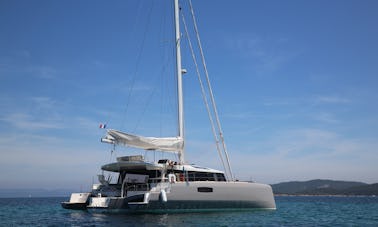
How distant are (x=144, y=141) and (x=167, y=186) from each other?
2.95 meters

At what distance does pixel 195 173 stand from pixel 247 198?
324 centimetres

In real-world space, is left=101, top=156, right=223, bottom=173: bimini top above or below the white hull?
above

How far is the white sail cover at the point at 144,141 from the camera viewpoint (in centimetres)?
2030

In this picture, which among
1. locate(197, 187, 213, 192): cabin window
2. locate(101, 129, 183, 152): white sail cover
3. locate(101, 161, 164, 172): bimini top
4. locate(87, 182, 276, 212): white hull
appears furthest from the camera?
locate(101, 129, 183, 152): white sail cover

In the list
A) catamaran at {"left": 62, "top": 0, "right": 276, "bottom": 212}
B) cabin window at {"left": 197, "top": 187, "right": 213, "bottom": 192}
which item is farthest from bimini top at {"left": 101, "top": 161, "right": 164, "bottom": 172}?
cabin window at {"left": 197, "top": 187, "right": 213, "bottom": 192}

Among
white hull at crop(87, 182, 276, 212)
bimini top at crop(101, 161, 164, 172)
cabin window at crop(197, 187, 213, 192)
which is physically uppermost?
bimini top at crop(101, 161, 164, 172)

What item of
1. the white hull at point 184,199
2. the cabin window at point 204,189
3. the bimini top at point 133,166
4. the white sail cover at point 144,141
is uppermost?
the white sail cover at point 144,141

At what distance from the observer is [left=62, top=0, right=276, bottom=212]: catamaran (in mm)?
18953

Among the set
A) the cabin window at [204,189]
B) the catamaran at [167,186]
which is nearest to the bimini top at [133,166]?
the catamaran at [167,186]

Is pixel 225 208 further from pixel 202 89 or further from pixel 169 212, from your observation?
pixel 202 89

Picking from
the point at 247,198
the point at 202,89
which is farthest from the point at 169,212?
the point at 202,89

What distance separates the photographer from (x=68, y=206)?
71.2 feet

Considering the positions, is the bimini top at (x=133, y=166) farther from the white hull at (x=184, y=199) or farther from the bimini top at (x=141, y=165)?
the white hull at (x=184, y=199)

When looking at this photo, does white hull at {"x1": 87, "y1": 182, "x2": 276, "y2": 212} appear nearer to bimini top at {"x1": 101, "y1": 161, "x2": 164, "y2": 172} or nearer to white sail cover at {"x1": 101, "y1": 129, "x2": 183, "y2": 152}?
bimini top at {"x1": 101, "y1": 161, "x2": 164, "y2": 172}
